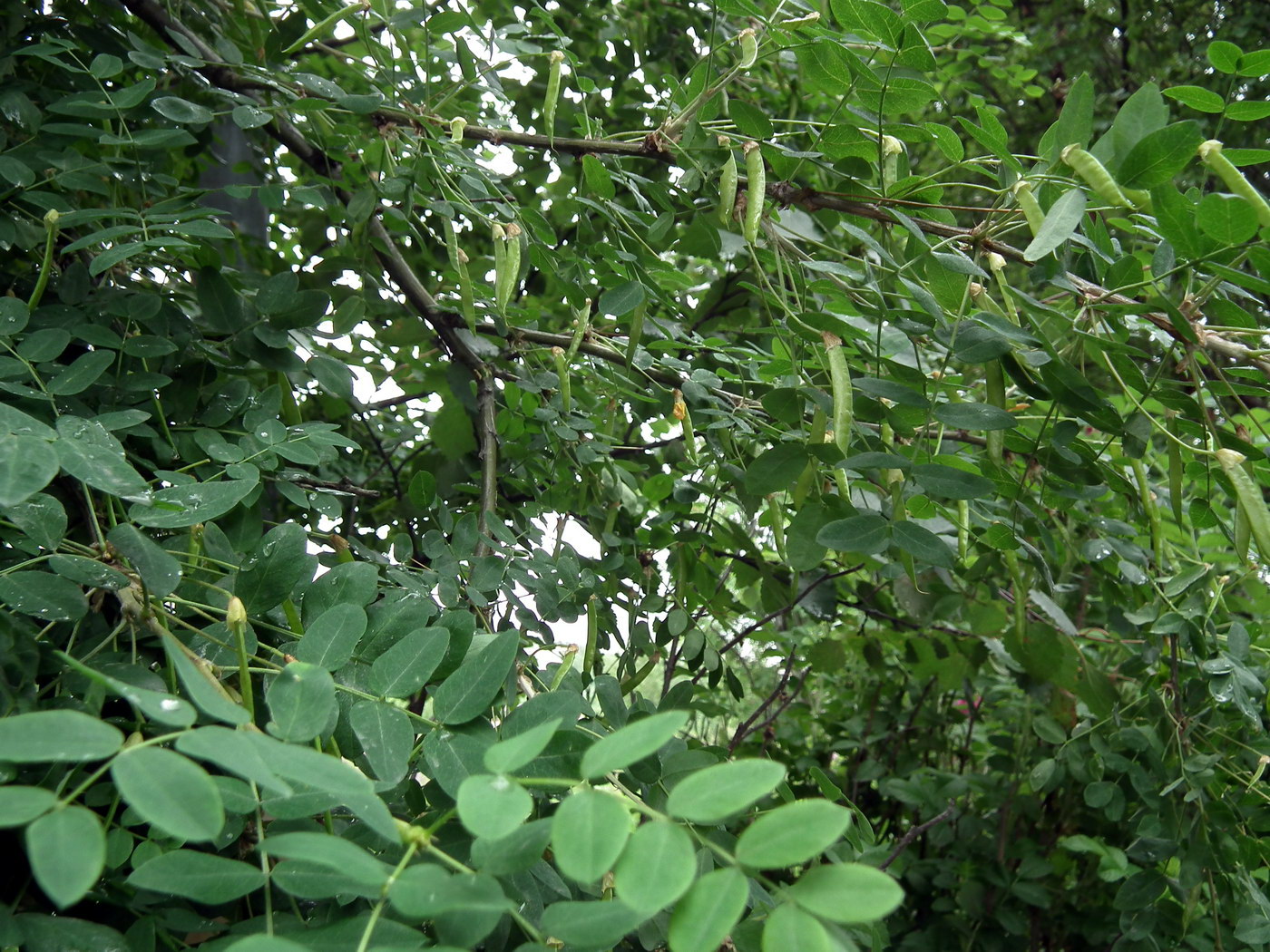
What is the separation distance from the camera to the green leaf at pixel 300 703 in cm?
37

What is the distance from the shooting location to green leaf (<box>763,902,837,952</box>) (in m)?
0.30

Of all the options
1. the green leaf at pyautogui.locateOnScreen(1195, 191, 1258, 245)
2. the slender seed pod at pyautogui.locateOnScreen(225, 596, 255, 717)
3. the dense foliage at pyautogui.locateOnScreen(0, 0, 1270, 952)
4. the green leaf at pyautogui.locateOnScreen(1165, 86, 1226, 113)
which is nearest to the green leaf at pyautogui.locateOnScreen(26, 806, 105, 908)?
the dense foliage at pyautogui.locateOnScreen(0, 0, 1270, 952)

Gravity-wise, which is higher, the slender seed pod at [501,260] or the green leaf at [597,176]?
the green leaf at [597,176]

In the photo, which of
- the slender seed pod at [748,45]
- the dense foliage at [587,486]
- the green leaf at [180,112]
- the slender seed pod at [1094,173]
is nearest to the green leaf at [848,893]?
the dense foliage at [587,486]

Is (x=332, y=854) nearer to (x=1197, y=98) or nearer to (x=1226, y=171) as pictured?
(x=1226, y=171)

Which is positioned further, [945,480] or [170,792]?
[945,480]

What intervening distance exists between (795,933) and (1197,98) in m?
0.63

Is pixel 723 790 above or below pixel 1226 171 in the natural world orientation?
below

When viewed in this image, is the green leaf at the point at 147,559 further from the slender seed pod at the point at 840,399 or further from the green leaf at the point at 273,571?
the slender seed pod at the point at 840,399

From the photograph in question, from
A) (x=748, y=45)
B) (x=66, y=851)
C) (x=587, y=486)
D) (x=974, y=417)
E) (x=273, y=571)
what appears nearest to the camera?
(x=66, y=851)

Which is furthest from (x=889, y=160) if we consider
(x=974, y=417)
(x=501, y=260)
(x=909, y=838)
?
(x=909, y=838)

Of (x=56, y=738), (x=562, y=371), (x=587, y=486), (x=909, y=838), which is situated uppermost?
(x=56, y=738)

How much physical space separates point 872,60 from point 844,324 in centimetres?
21

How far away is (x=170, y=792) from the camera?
300mm
